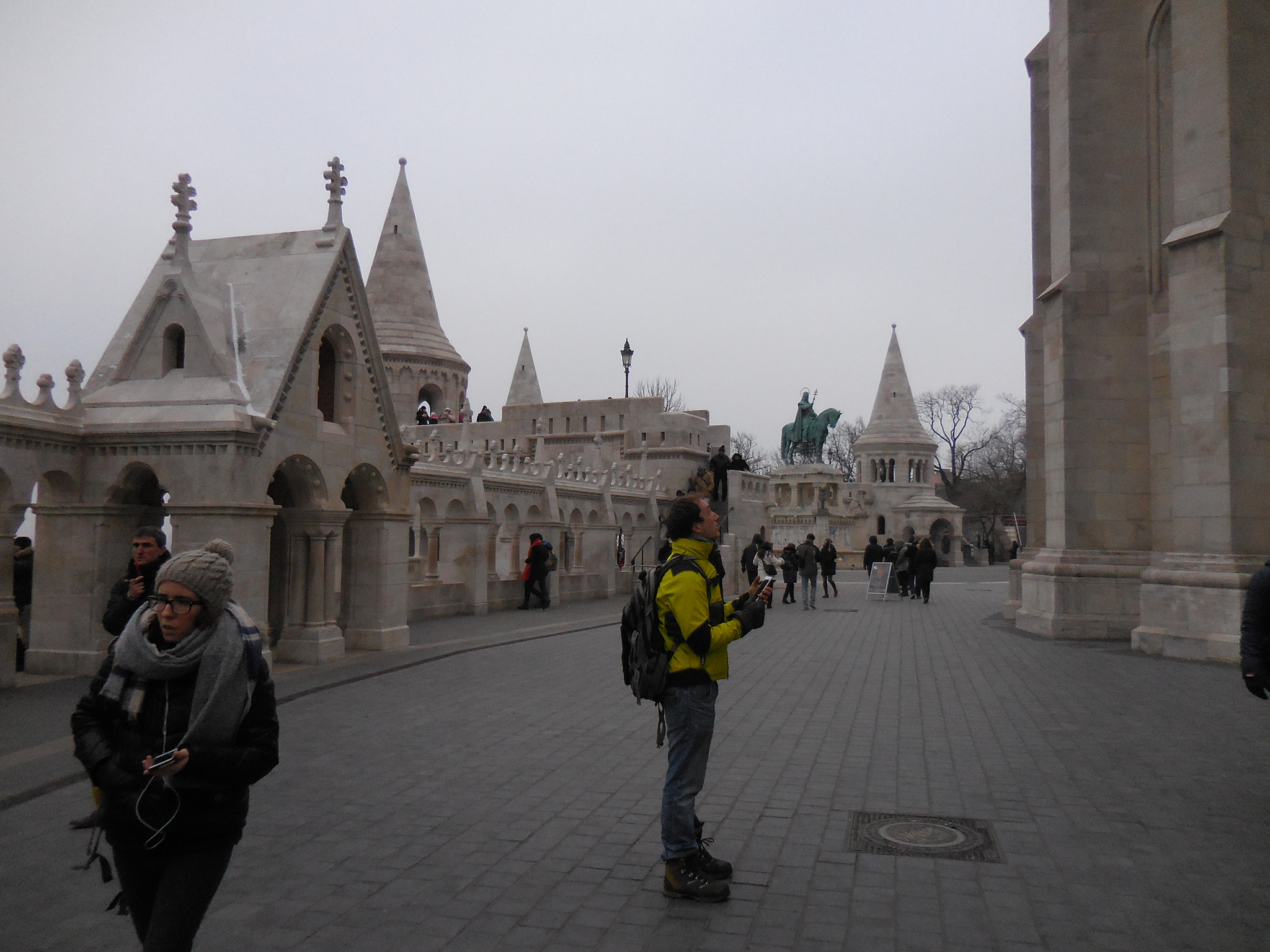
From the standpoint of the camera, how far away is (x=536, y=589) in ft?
75.2

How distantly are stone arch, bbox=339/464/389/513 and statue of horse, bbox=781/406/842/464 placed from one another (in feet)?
152

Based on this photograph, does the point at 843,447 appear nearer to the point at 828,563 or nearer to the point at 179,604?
the point at 828,563

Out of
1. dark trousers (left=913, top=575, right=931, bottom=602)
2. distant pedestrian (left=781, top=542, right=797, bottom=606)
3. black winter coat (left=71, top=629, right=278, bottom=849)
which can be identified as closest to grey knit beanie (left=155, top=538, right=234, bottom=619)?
black winter coat (left=71, top=629, right=278, bottom=849)

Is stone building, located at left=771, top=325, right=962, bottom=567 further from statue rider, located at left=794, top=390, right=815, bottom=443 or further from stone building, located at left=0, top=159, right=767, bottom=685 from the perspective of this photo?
stone building, located at left=0, top=159, right=767, bottom=685

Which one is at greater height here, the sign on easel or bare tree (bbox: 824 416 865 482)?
bare tree (bbox: 824 416 865 482)

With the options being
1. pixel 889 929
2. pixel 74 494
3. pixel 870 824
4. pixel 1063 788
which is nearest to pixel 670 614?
pixel 889 929

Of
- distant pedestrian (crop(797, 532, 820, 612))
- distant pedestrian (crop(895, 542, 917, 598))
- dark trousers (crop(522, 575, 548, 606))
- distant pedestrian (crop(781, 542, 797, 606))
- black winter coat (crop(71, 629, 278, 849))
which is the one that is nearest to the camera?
black winter coat (crop(71, 629, 278, 849))

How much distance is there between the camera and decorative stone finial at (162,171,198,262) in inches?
466

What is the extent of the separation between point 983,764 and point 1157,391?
11.1 metres

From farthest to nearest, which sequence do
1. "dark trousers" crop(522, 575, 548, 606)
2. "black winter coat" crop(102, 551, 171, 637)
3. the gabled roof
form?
"dark trousers" crop(522, 575, 548, 606)
the gabled roof
"black winter coat" crop(102, 551, 171, 637)

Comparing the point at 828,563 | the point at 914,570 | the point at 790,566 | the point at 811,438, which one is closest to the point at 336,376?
the point at 790,566

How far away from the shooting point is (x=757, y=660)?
1330cm

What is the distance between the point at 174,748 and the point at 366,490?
37.4 ft

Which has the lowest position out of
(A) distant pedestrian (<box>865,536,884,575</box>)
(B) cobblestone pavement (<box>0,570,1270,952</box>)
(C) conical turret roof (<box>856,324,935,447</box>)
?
(B) cobblestone pavement (<box>0,570,1270,952</box>)
